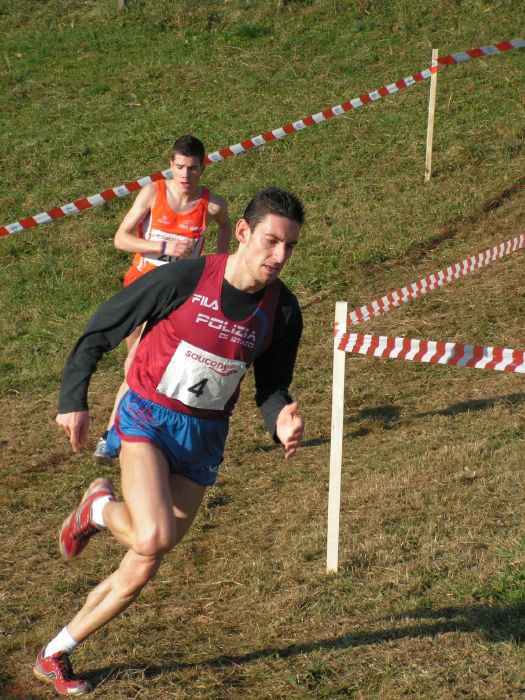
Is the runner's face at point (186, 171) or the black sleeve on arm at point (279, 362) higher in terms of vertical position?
the runner's face at point (186, 171)

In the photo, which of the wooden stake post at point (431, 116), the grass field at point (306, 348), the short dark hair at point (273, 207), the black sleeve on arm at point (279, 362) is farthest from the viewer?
the wooden stake post at point (431, 116)

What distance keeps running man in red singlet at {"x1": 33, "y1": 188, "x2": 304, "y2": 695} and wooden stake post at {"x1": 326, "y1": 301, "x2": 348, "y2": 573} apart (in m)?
1.10

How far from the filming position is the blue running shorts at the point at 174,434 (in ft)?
14.8

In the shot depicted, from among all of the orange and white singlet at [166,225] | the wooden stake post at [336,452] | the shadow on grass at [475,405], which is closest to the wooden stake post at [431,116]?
the shadow on grass at [475,405]

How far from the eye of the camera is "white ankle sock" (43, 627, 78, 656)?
4.66m

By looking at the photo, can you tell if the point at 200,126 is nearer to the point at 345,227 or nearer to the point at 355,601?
the point at 345,227

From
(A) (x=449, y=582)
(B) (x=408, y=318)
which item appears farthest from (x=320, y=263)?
(A) (x=449, y=582)

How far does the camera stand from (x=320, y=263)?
13.2 meters

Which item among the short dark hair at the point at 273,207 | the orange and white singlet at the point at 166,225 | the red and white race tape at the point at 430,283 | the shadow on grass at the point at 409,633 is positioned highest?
the orange and white singlet at the point at 166,225

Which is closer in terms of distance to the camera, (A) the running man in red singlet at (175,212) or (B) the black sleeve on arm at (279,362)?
(B) the black sleeve on arm at (279,362)

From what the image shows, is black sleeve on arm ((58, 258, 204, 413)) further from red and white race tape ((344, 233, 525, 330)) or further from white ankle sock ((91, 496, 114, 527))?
red and white race tape ((344, 233, 525, 330))

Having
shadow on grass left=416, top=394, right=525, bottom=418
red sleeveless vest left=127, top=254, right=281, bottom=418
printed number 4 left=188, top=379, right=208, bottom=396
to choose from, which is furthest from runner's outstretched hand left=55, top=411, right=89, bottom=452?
shadow on grass left=416, top=394, right=525, bottom=418

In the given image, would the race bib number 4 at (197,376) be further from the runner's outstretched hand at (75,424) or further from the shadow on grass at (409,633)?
the shadow on grass at (409,633)

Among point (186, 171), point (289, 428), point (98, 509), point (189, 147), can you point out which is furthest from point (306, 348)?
point (98, 509)
